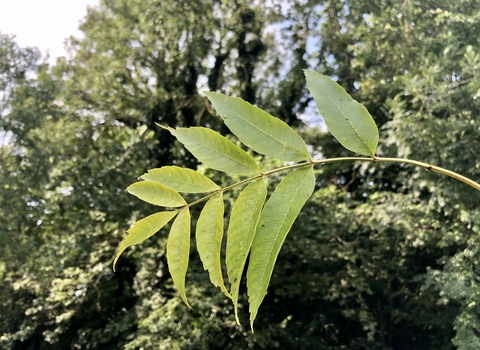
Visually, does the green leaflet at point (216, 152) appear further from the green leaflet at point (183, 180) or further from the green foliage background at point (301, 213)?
the green foliage background at point (301, 213)

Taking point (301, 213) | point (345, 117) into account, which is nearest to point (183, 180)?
point (345, 117)

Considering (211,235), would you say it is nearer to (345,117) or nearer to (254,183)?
(254,183)

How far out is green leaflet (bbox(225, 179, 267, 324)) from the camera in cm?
36

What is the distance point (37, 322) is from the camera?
3.96 m

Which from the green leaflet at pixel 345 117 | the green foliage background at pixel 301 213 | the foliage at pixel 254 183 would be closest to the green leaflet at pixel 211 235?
the foliage at pixel 254 183

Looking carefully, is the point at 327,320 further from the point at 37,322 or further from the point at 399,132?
the point at 37,322

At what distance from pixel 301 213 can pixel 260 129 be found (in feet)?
11.9

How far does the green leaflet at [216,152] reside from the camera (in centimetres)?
40

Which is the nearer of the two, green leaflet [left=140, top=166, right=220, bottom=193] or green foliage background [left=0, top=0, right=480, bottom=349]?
green leaflet [left=140, top=166, right=220, bottom=193]

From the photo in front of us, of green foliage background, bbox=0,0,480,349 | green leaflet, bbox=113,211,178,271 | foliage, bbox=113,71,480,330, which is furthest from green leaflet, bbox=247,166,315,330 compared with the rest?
green foliage background, bbox=0,0,480,349

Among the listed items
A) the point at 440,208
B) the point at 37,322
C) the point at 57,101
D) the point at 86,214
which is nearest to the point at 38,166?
the point at 86,214

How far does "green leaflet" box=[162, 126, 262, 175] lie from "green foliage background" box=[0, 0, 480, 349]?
268 centimetres

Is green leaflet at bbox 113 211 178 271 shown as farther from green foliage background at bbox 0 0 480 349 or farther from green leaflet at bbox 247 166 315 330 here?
green foliage background at bbox 0 0 480 349

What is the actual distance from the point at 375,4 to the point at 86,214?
12.6 feet
